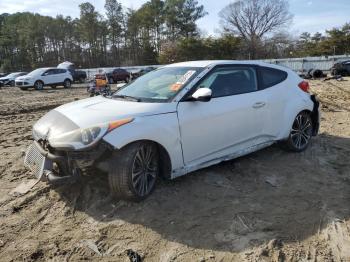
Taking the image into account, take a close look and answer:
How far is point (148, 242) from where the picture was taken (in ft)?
11.6

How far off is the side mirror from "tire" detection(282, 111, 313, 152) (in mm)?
2156

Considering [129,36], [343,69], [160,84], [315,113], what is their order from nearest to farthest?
1. [160,84]
2. [315,113]
3. [343,69]
4. [129,36]

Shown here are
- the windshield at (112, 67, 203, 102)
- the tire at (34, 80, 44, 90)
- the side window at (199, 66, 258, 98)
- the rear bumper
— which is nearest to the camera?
the windshield at (112, 67, 203, 102)

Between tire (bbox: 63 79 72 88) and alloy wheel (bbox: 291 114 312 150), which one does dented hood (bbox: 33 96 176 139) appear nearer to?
alloy wheel (bbox: 291 114 312 150)

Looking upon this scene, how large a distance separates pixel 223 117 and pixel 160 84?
927mm

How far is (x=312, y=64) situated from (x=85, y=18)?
1797 inches

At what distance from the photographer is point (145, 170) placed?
4.23 meters

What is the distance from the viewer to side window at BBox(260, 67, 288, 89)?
5.61 m

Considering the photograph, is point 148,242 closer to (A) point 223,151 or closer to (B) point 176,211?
(B) point 176,211

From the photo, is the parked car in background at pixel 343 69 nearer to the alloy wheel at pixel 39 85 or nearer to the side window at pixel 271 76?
the alloy wheel at pixel 39 85

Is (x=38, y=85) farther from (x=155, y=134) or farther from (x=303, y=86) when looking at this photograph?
(x=155, y=134)

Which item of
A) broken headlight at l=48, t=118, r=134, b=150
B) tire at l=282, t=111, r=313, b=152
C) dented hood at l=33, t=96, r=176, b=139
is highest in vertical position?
dented hood at l=33, t=96, r=176, b=139

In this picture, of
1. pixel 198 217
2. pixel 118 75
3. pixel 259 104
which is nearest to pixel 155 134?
pixel 198 217

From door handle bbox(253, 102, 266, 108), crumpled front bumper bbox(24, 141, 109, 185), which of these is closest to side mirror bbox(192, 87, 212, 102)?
door handle bbox(253, 102, 266, 108)
